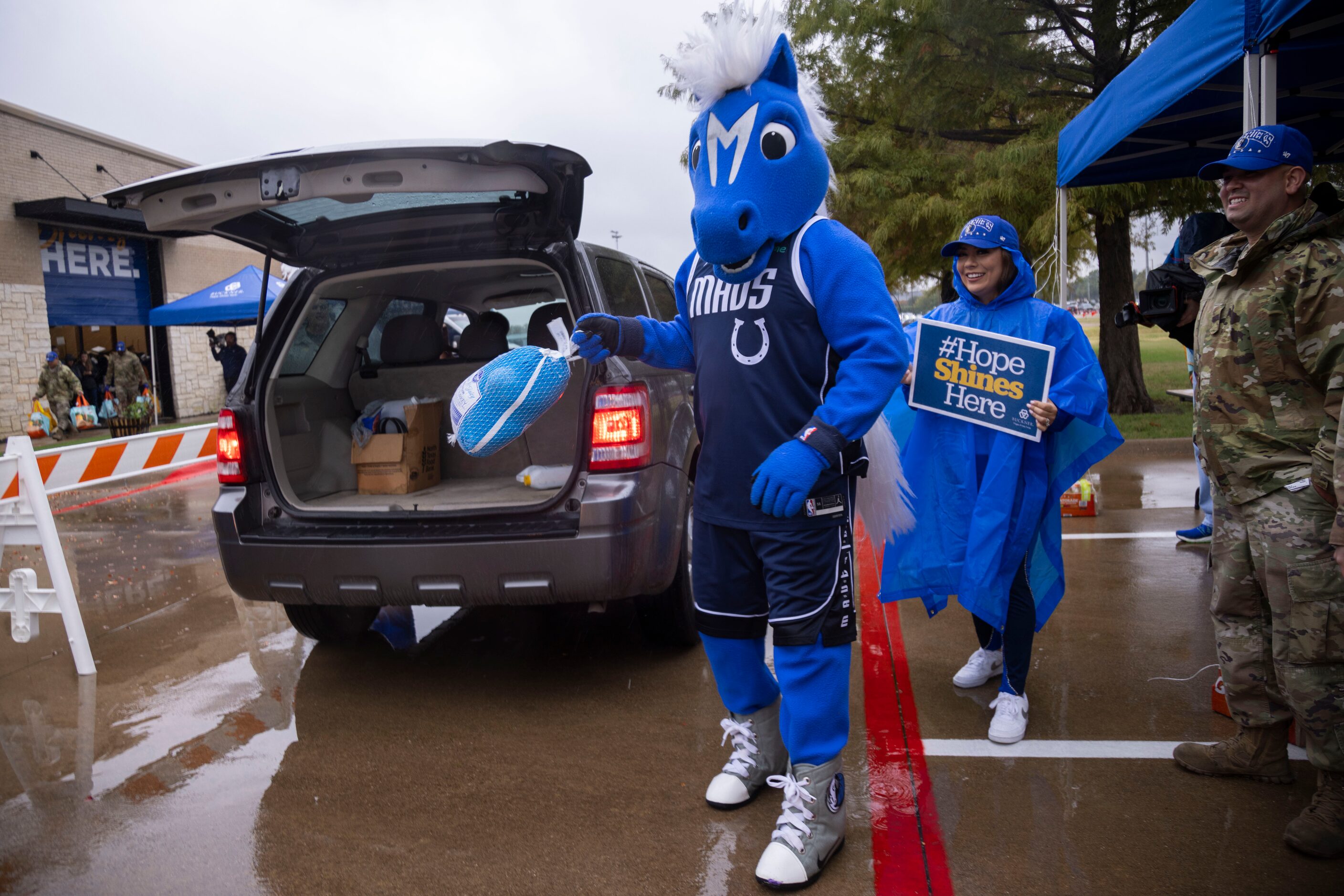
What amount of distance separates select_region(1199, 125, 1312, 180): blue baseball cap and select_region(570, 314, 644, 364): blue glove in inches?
65.6

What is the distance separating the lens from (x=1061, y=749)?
2.98 metres

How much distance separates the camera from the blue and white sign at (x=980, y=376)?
3.02 meters

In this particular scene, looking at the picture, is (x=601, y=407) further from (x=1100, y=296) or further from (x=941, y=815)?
(x=1100, y=296)

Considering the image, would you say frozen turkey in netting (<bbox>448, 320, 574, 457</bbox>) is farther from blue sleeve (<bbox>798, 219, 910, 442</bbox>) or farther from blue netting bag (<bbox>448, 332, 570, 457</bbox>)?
blue sleeve (<bbox>798, 219, 910, 442</bbox>)

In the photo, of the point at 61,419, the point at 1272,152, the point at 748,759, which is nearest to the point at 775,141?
the point at 1272,152

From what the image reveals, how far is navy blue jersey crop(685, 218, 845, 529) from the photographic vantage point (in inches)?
95.0

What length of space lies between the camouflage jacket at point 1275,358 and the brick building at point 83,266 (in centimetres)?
1545

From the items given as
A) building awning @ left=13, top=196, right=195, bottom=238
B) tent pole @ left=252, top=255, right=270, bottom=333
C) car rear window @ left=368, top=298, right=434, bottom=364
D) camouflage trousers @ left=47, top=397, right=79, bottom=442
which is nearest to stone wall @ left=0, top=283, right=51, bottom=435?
camouflage trousers @ left=47, top=397, right=79, bottom=442

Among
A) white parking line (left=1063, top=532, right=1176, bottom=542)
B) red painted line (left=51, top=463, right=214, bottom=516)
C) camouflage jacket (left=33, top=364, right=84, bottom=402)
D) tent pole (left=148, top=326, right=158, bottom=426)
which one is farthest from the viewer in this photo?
tent pole (left=148, top=326, right=158, bottom=426)

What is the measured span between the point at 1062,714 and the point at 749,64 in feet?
8.05

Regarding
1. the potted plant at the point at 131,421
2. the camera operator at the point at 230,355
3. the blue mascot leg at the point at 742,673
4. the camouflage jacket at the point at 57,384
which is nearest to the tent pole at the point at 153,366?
the potted plant at the point at 131,421

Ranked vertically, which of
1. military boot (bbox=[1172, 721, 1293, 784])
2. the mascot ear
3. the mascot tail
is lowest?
military boot (bbox=[1172, 721, 1293, 784])

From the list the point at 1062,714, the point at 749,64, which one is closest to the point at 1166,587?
the point at 1062,714

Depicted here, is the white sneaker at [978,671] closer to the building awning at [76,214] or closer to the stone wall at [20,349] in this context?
the building awning at [76,214]
